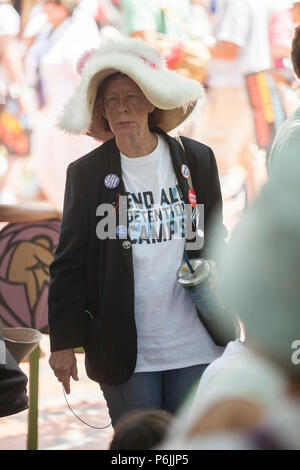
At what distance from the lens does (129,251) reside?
224 cm

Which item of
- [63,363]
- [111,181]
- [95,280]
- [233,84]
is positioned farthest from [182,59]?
[63,363]

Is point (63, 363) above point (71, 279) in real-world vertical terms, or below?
below

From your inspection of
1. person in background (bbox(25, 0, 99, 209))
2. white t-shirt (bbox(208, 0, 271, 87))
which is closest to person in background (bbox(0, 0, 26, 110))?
person in background (bbox(25, 0, 99, 209))

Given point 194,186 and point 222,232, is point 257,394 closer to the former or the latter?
point 222,232

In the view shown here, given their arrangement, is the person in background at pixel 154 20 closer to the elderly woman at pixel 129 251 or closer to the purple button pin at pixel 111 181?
the elderly woman at pixel 129 251

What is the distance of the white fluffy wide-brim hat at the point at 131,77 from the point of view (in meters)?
2.34

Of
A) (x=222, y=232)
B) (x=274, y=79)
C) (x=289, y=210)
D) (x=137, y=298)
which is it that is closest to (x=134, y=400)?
(x=137, y=298)

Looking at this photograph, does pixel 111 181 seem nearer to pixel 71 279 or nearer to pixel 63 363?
pixel 71 279

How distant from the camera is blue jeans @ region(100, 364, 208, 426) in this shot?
2.25 meters

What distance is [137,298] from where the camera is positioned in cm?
225

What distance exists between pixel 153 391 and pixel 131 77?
3.21 feet

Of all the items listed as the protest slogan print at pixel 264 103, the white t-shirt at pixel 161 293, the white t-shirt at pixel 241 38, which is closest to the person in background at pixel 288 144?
the white t-shirt at pixel 161 293

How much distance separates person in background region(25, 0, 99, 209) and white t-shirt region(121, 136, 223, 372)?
205 inches

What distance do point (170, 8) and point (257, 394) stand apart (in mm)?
6985
